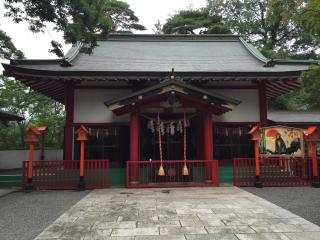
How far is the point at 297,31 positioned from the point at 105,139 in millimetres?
27014

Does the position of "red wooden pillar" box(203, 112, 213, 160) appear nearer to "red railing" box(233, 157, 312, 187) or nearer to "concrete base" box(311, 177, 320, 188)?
"red railing" box(233, 157, 312, 187)

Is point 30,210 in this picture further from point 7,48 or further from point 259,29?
point 259,29

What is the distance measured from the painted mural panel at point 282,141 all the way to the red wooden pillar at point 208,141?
2067 millimetres

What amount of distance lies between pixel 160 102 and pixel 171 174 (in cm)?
281

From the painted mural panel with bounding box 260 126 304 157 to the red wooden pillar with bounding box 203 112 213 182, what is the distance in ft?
6.78

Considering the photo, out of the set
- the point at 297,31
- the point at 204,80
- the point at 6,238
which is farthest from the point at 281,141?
the point at 297,31

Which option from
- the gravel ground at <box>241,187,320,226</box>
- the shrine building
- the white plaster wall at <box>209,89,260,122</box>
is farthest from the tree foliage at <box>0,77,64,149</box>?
the gravel ground at <box>241,187,320,226</box>

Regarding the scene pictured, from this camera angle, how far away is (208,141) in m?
10.4

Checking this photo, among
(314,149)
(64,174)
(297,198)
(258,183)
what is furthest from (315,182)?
(64,174)

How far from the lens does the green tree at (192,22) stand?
3328cm

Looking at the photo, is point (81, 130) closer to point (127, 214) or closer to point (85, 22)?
point (85, 22)

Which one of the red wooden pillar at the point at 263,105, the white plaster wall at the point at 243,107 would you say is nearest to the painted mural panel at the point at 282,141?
the red wooden pillar at the point at 263,105

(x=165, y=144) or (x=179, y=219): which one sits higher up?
(x=165, y=144)

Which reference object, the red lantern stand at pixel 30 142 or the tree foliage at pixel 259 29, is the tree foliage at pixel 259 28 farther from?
the red lantern stand at pixel 30 142
